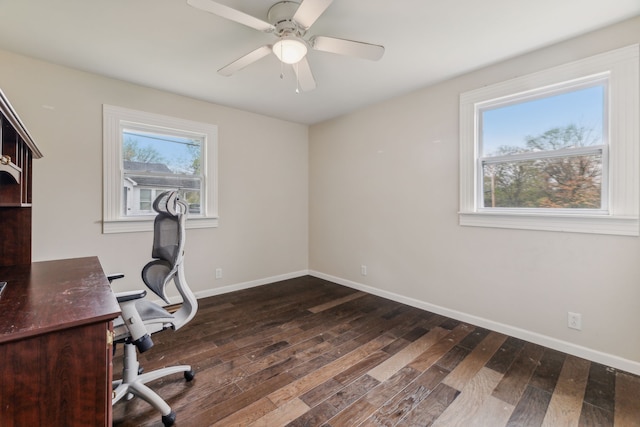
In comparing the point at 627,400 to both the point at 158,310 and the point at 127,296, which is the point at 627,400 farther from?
the point at 127,296

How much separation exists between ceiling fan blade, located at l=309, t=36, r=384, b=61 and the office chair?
55.1 inches

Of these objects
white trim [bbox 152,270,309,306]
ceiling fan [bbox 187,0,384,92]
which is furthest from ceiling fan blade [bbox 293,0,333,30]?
white trim [bbox 152,270,309,306]

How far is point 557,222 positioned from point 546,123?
2.74ft

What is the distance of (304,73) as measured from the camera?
7.36 ft

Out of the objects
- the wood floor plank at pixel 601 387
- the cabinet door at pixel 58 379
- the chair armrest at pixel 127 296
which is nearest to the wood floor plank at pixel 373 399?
the wood floor plank at pixel 601 387

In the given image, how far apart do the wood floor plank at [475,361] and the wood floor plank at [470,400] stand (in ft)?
0.12

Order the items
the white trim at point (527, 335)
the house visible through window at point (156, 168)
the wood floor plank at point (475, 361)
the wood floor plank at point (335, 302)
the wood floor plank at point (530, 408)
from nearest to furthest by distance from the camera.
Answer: the wood floor plank at point (530, 408) → the wood floor plank at point (475, 361) → the white trim at point (527, 335) → the house visible through window at point (156, 168) → the wood floor plank at point (335, 302)

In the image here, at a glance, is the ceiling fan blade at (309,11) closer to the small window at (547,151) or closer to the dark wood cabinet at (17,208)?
the dark wood cabinet at (17,208)

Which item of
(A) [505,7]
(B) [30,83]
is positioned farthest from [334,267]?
(B) [30,83]

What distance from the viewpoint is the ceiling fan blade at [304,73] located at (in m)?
2.13

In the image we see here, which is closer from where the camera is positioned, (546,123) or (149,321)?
(149,321)

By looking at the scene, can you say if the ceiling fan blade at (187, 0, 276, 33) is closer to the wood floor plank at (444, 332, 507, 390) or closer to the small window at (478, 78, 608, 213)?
the small window at (478, 78, 608, 213)

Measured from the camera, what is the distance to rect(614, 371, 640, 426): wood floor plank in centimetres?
156

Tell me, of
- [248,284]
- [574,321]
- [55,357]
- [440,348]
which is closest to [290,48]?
[55,357]
